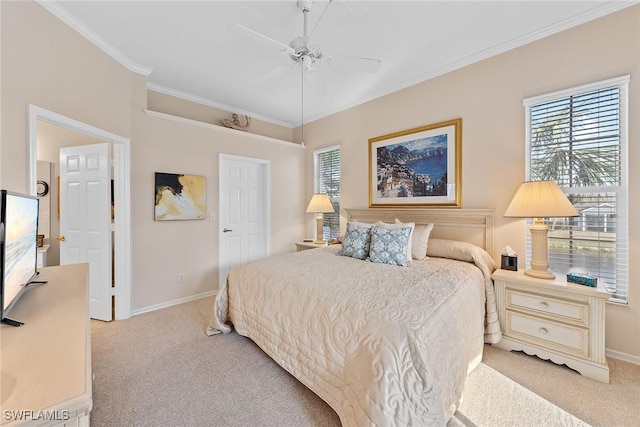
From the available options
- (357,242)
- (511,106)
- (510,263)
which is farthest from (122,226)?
(511,106)

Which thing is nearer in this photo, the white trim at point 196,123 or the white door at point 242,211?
the white trim at point 196,123

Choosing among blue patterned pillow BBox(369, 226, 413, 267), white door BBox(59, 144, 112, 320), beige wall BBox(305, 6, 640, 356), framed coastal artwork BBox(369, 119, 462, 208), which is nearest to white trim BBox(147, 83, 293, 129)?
white door BBox(59, 144, 112, 320)

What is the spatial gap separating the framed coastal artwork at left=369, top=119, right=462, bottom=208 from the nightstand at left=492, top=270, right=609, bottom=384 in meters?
1.12

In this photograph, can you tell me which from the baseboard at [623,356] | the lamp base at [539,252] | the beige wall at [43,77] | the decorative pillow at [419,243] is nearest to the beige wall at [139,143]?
the beige wall at [43,77]

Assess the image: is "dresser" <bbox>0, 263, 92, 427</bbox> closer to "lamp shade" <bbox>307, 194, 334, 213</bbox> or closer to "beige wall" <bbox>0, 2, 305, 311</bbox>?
"beige wall" <bbox>0, 2, 305, 311</bbox>

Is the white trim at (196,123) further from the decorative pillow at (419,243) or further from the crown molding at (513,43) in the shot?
the decorative pillow at (419,243)

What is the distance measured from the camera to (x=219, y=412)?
1.66m

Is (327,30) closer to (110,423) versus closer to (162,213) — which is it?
(162,213)

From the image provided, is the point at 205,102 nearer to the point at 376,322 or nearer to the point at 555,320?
the point at 376,322

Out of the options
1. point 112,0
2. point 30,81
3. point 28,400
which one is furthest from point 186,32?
point 28,400

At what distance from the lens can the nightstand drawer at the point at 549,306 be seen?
1.98 m

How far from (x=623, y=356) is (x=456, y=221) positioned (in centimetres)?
166

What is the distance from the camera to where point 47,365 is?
29.0 inches

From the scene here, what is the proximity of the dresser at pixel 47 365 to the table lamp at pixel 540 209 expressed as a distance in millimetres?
2795
